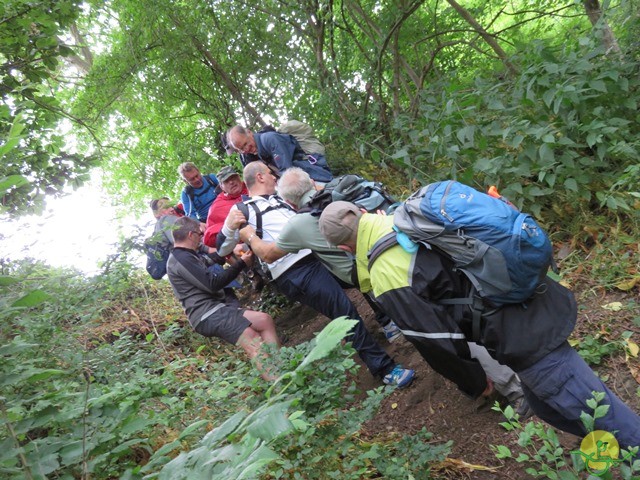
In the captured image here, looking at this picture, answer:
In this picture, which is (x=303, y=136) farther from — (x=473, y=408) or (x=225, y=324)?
(x=473, y=408)

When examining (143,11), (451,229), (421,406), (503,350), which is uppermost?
(143,11)

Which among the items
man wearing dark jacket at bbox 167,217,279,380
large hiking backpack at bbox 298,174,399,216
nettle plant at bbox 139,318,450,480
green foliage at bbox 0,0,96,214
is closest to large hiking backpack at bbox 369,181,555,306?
nettle plant at bbox 139,318,450,480

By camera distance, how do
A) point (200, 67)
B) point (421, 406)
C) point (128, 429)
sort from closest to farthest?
point (128, 429), point (421, 406), point (200, 67)

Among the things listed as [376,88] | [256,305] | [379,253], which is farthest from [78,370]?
[376,88]

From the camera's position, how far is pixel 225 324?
16.2 feet

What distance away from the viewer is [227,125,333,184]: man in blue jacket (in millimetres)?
5832

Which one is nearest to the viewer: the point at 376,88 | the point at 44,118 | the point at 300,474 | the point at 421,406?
the point at 300,474

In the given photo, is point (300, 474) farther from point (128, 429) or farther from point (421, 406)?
point (421, 406)

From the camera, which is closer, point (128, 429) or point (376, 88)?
point (128, 429)

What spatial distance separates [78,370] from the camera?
2.93 meters

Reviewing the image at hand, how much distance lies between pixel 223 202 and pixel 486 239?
4.29 meters

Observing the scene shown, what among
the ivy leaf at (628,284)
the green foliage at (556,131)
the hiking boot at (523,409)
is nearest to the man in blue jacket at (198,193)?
the green foliage at (556,131)

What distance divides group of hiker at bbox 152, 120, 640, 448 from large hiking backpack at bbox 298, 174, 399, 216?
5 centimetres

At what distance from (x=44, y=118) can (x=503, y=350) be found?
415cm
